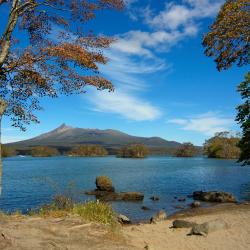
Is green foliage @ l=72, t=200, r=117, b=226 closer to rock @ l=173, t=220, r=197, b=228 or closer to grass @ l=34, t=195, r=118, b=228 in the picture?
grass @ l=34, t=195, r=118, b=228

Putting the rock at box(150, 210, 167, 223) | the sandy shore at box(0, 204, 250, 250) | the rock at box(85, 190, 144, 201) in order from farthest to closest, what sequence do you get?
1. the rock at box(85, 190, 144, 201)
2. the rock at box(150, 210, 167, 223)
3. the sandy shore at box(0, 204, 250, 250)

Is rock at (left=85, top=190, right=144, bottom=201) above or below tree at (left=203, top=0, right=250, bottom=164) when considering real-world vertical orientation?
below

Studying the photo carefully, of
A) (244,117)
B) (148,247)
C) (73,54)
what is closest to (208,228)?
(148,247)

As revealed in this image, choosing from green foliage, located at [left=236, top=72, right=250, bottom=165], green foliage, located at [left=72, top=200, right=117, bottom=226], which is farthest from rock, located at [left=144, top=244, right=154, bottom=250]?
green foliage, located at [left=236, top=72, right=250, bottom=165]

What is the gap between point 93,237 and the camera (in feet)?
48.3

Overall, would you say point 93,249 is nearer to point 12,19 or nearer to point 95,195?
point 12,19

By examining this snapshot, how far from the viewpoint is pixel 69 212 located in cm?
1859

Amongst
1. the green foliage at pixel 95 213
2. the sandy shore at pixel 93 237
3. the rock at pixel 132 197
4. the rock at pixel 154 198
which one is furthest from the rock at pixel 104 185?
the green foliage at pixel 95 213

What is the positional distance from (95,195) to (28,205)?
13371 millimetres

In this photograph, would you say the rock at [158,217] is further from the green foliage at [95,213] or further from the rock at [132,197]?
the rock at [132,197]

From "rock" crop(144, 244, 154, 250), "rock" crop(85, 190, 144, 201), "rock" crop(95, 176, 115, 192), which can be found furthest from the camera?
"rock" crop(95, 176, 115, 192)

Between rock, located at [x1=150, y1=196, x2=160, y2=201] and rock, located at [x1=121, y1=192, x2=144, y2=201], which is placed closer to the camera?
rock, located at [x1=121, y1=192, x2=144, y2=201]

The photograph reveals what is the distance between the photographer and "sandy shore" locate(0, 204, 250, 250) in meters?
13.3

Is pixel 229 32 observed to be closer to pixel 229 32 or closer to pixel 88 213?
pixel 229 32
